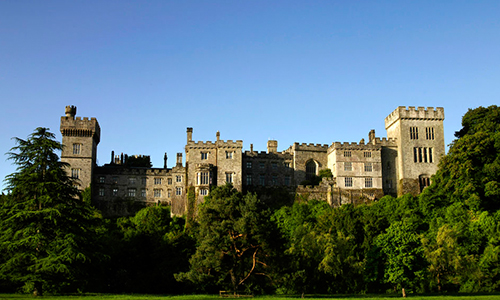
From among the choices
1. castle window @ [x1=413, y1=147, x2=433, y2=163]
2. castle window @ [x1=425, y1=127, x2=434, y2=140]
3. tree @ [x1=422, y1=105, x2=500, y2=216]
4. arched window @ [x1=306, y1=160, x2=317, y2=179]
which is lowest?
tree @ [x1=422, y1=105, x2=500, y2=216]

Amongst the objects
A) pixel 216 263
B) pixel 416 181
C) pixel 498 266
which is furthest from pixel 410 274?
pixel 416 181

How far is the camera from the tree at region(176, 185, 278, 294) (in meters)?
36.9

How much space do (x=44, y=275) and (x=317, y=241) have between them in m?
Answer: 22.4

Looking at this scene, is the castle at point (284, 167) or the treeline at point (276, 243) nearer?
the treeline at point (276, 243)

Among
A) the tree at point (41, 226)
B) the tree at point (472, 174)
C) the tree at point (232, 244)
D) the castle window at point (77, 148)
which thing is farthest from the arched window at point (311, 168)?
the tree at point (41, 226)

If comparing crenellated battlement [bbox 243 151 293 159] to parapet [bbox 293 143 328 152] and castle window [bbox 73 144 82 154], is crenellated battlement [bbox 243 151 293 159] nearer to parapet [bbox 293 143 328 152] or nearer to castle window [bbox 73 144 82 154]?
parapet [bbox 293 143 328 152]

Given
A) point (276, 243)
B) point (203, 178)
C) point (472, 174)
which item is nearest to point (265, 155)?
point (203, 178)

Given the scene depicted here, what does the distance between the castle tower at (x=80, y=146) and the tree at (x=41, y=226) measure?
31044mm

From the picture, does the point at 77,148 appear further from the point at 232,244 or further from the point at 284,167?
the point at 232,244

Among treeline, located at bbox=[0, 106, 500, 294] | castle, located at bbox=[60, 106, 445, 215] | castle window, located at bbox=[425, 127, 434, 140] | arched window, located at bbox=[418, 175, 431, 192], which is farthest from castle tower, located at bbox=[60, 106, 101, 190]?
castle window, located at bbox=[425, 127, 434, 140]

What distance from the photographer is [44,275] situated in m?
32.3

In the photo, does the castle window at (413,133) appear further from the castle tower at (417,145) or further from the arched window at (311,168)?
the arched window at (311,168)

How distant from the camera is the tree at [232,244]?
121 ft

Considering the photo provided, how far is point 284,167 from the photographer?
68.7 meters
